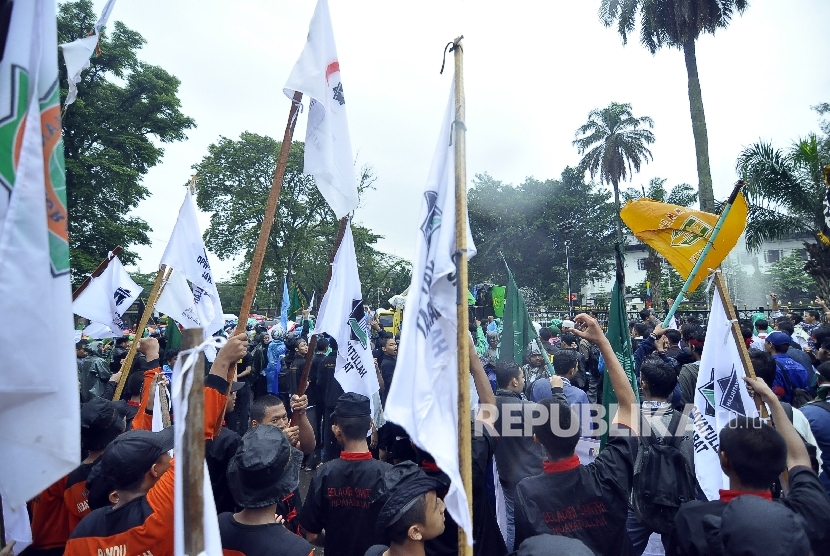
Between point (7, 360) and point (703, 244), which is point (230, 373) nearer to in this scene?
point (7, 360)

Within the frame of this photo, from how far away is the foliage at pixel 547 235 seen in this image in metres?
44.4

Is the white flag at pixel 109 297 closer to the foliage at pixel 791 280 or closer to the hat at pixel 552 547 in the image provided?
the hat at pixel 552 547

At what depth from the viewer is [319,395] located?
26.5 ft

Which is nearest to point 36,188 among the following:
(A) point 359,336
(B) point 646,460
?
(B) point 646,460

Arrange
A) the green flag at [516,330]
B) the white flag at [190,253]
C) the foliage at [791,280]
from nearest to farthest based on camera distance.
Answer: the white flag at [190,253], the green flag at [516,330], the foliage at [791,280]

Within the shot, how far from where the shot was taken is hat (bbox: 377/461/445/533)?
221 centimetres

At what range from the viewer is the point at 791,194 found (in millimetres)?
15844

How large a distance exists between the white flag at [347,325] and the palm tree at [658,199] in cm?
2680

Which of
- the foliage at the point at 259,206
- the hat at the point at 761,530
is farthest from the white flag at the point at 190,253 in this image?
the foliage at the point at 259,206

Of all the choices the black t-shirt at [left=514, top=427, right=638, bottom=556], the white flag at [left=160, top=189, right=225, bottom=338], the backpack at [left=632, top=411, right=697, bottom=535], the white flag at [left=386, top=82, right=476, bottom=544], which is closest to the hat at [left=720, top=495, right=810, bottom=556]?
the black t-shirt at [left=514, top=427, right=638, bottom=556]

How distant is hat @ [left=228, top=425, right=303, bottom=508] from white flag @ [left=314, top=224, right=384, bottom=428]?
200cm

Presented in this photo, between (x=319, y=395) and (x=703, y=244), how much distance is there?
18.2ft

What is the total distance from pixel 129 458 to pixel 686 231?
5140 mm

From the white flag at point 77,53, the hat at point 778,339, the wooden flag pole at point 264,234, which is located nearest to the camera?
the wooden flag pole at point 264,234
